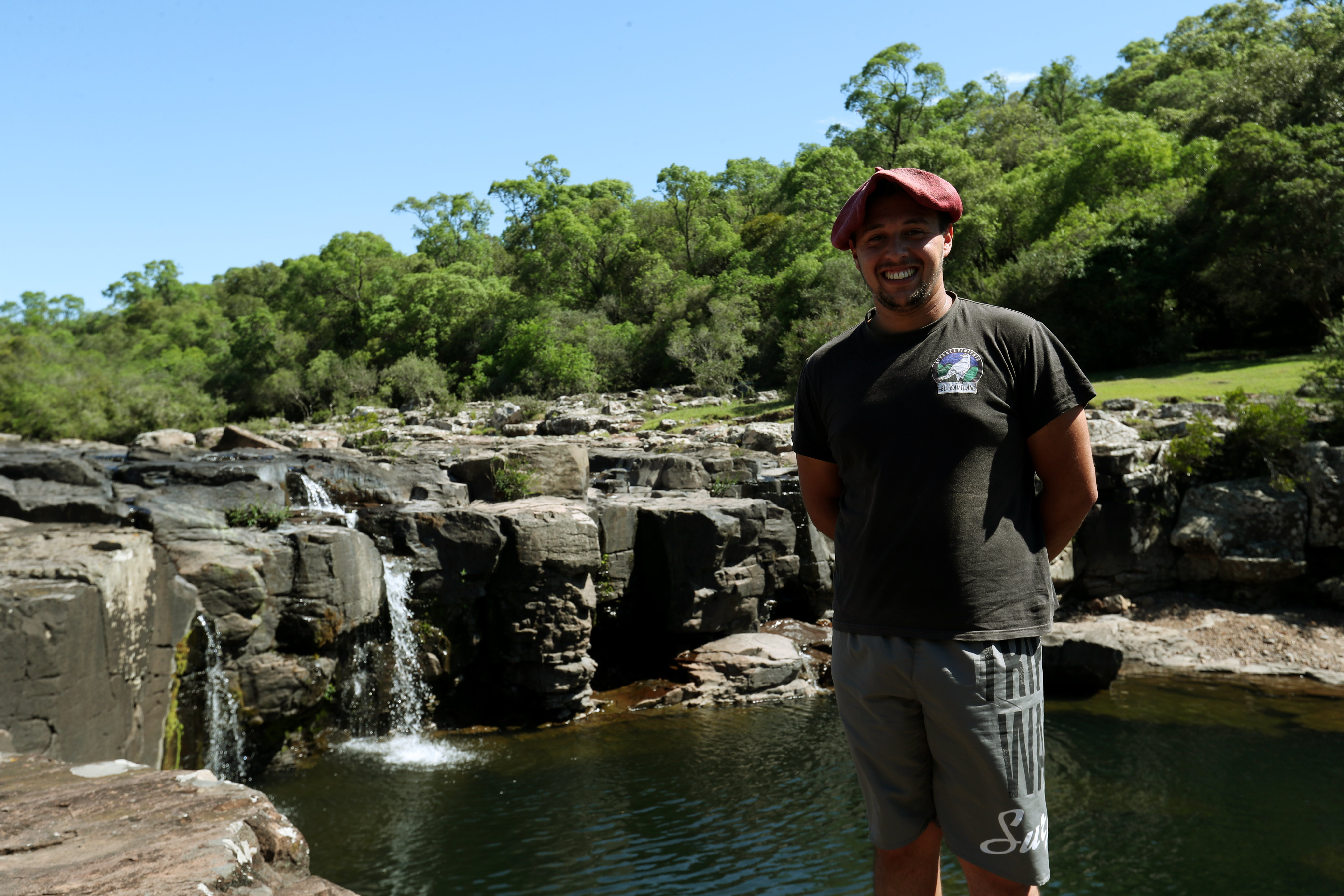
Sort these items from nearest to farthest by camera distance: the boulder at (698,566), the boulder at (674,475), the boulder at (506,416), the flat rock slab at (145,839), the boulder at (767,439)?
the flat rock slab at (145,839) < the boulder at (698,566) < the boulder at (674,475) < the boulder at (767,439) < the boulder at (506,416)

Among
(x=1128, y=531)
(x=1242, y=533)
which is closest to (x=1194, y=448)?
(x=1242, y=533)

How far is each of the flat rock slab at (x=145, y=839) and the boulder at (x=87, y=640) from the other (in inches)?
74.6

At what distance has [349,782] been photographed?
9078 millimetres

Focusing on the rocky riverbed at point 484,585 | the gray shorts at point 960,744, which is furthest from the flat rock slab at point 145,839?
the gray shorts at point 960,744

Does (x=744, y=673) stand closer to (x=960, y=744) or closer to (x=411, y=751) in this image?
(x=411, y=751)

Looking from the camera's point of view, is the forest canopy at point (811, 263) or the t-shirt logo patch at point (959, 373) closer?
the t-shirt logo patch at point (959, 373)

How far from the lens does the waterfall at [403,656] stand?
35.2 feet

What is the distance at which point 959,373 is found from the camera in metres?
2.17

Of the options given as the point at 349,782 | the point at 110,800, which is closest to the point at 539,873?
the point at 349,782

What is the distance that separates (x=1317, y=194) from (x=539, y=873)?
26.7 metres

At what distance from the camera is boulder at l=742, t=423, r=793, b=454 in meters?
21.3

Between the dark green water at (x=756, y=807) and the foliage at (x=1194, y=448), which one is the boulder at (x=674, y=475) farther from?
the foliage at (x=1194, y=448)

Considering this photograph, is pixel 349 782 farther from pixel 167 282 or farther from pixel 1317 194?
pixel 167 282

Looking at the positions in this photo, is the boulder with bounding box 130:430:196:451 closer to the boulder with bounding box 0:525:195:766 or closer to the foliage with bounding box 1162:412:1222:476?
the boulder with bounding box 0:525:195:766
